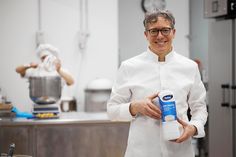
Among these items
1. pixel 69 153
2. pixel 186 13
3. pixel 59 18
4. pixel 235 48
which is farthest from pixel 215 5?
pixel 69 153

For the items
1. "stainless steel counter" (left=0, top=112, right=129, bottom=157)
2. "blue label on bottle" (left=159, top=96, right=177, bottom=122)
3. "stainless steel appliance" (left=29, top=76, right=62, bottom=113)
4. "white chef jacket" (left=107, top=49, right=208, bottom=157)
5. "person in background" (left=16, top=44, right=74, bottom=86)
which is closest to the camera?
"blue label on bottle" (left=159, top=96, right=177, bottom=122)

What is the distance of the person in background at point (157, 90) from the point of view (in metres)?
1.62

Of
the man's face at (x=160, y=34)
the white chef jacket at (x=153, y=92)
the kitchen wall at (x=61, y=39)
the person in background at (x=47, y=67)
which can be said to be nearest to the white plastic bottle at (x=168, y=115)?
the white chef jacket at (x=153, y=92)

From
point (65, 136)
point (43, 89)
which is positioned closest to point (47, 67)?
point (43, 89)

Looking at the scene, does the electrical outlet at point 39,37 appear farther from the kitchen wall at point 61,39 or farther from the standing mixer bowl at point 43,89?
the standing mixer bowl at point 43,89

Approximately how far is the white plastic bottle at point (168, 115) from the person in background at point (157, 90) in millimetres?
59

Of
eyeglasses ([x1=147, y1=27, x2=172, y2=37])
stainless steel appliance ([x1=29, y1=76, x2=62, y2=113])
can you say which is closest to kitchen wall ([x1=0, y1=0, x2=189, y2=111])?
stainless steel appliance ([x1=29, y1=76, x2=62, y2=113])

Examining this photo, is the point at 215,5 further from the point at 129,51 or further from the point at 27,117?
the point at 27,117

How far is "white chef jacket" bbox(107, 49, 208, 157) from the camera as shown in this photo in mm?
1646

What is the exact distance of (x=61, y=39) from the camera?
Answer: 156 inches

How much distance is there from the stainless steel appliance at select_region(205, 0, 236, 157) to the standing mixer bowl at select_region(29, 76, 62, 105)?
5.82 feet

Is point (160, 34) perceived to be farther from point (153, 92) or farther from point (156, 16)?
point (153, 92)

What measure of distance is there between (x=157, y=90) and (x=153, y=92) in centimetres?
2

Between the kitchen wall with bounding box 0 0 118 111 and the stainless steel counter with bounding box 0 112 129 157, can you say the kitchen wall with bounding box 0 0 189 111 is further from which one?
the stainless steel counter with bounding box 0 112 129 157
